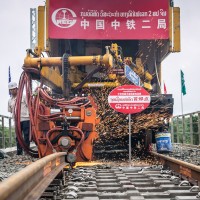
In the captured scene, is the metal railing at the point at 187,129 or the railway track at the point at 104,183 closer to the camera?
the railway track at the point at 104,183

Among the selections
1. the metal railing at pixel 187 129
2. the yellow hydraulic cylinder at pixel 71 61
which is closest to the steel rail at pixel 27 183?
the yellow hydraulic cylinder at pixel 71 61

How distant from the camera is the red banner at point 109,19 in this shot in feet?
31.7

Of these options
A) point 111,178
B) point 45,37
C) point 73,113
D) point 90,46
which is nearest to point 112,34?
point 90,46

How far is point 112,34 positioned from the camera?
991 centimetres

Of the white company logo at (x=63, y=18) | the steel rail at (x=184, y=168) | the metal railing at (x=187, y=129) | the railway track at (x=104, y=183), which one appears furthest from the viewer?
the metal railing at (x=187, y=129)

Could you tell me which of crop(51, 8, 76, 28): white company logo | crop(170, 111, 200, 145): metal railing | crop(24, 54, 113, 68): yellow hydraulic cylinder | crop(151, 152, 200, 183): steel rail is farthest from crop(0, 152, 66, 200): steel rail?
crop(170, 111, 200, 145): metal railing

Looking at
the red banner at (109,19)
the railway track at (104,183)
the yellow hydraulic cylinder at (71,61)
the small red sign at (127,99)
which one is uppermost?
the red banner at (109,19)

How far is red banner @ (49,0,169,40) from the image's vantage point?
31.7 ft

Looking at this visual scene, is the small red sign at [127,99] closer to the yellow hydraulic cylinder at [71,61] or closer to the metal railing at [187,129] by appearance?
the yellow hydraulic cylinder at [71,61]

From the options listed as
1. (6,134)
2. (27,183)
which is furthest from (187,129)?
(27,183)

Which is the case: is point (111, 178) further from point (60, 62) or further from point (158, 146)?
point (158, 146)

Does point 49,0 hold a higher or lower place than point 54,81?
higher

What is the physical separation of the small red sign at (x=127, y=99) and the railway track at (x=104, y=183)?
1516 mm

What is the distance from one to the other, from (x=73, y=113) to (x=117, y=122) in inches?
67.9
